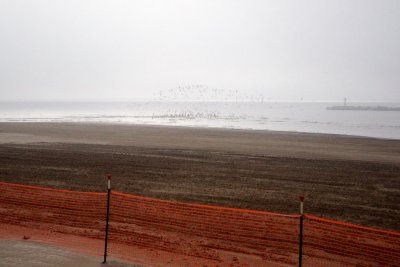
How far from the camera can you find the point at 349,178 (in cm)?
1592

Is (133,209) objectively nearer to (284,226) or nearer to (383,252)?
(284,226)

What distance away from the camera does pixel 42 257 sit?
671cm

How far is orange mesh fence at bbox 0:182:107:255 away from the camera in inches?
312

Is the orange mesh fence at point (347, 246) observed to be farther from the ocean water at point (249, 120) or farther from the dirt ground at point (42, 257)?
the ocean water at point (249, 120)

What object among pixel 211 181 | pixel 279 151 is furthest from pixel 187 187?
pixel 279 151

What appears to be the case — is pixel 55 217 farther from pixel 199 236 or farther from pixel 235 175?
pixel 235 175

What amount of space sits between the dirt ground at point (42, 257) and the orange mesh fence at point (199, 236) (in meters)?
0.60

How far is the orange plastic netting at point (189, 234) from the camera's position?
7.13 m

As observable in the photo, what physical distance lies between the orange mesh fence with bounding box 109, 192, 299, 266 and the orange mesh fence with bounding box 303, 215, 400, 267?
0.34 m

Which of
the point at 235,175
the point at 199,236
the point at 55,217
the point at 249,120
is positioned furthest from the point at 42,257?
the point at 249,120

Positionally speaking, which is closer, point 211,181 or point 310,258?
point 310,258

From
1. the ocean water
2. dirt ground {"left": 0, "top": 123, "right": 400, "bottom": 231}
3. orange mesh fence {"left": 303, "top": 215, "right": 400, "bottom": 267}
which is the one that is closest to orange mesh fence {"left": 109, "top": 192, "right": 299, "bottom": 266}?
orange mesh fence {"left": 303, "top": 215, "right": 400, "bottom": 267}

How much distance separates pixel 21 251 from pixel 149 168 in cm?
1041

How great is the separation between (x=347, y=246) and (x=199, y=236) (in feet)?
10.6
